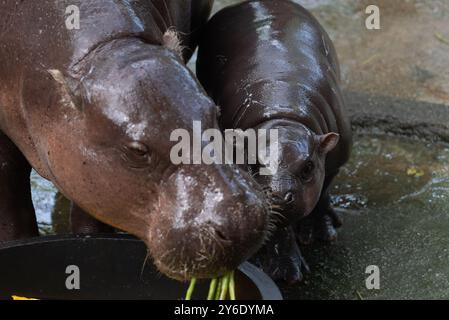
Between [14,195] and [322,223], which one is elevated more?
[14,195]

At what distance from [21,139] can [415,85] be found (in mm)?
3684

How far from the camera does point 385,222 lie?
5.13 m

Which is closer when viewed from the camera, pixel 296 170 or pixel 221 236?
pixel 221 236

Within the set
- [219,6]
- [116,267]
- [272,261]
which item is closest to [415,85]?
[219,6]

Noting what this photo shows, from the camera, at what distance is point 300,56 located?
5035mm

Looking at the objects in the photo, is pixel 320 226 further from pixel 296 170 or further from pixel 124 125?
pixel 124 125

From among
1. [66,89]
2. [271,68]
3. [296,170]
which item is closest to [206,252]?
[66,89]

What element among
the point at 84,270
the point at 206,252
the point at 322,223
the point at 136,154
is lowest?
the point at 322,223

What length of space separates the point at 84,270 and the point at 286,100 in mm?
1516

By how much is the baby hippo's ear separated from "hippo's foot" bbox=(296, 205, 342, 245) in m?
0.59

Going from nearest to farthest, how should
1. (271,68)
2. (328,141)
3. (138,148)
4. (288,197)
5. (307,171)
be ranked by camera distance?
(138,148) < (288,197) < (307,171) < (328,141) < (271,68)

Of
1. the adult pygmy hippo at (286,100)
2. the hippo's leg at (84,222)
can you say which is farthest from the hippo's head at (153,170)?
the adult pygmy hippo at (286,100)

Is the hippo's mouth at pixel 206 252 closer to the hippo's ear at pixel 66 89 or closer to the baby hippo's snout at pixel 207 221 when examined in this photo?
the baby hippo's snout at pixel 207 221

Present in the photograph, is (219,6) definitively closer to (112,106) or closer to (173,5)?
(173,5)
